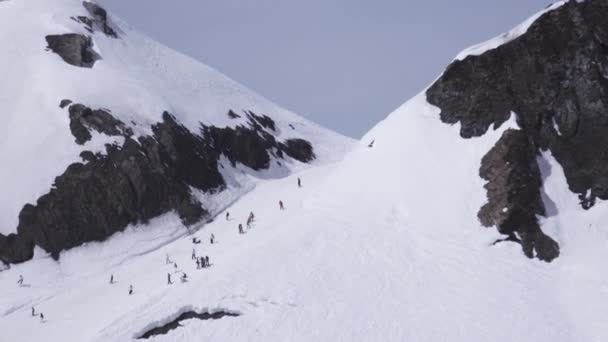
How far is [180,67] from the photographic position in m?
85.9

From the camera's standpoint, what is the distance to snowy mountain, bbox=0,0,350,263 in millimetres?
50312

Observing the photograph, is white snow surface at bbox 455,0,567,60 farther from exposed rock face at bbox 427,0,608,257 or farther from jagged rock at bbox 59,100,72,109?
jagged rock at bbox 59,100,72,109

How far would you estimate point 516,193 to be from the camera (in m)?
34.6

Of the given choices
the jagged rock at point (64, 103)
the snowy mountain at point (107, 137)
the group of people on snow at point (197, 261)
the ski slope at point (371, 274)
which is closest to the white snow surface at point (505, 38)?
the ski slope at point (371, 274)

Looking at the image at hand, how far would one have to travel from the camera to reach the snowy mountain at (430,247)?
94.9 feet

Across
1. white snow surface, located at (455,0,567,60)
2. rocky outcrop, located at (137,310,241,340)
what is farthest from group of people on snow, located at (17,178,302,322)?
white snow surface, located at (455,0,567,60)

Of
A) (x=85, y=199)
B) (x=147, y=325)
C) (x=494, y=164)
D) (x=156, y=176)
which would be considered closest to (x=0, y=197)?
(x=85, y=199)

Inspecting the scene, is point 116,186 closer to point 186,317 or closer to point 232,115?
point 232,115

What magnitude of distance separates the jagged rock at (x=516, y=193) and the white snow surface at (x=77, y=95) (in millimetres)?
33356

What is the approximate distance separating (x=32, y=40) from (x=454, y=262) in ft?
191

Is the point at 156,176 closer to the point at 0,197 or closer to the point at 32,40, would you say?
the point at 0,197

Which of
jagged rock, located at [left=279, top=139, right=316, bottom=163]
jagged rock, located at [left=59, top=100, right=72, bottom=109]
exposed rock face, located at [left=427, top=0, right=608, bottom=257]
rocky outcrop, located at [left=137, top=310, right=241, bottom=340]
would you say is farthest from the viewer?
jagged rock, located at [left=279, top=139, right=316, bottom=163]

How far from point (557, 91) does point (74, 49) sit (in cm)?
5202

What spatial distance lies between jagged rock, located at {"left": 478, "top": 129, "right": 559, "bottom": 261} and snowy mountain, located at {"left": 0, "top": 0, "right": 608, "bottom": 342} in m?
0.07
